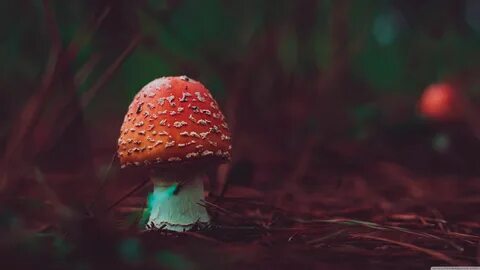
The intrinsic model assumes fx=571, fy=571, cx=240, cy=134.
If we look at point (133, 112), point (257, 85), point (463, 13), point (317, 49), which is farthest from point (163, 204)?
point (463, 13)

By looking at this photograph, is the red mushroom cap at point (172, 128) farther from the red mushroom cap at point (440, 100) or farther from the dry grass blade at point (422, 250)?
the red mushroom cap at point (440, 100)

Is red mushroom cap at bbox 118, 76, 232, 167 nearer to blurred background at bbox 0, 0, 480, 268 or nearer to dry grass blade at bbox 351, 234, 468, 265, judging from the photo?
blurred background at bbox 0, 0, 480, 268

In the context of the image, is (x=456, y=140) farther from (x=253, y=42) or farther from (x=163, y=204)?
(x=163, y=204)

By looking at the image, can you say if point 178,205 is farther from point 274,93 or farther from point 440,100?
point 440,100

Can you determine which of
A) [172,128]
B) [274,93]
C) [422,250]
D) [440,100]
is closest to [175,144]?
[172,128]

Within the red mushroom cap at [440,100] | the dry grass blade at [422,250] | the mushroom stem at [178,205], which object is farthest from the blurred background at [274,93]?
the dry grass blade at [422,250]
